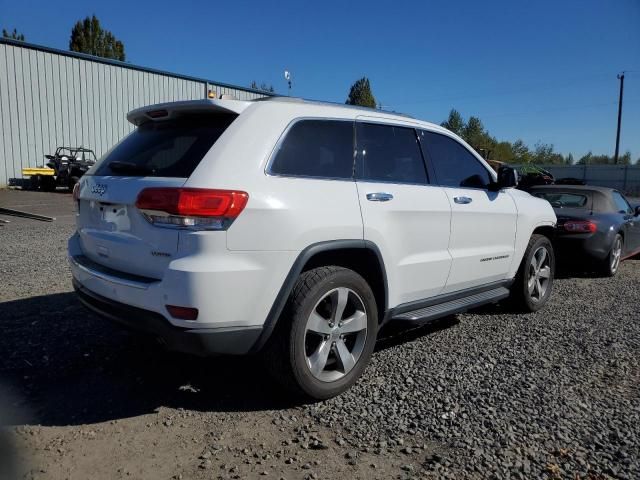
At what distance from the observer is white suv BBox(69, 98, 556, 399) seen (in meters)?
2.65

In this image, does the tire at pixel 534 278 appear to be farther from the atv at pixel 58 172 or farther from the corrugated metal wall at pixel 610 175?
the corrugated metal wall at pixel 610 175

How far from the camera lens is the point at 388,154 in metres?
3.74

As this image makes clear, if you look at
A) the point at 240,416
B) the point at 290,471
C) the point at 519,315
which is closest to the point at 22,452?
the point at 240,416

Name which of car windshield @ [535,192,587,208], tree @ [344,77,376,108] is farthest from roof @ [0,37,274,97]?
tree @ [344,77,376,108]

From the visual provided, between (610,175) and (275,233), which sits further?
(610,175)

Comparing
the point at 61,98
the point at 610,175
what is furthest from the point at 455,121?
the point at 61,98

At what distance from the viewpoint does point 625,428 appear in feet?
9.47

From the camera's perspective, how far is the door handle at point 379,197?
3.34m

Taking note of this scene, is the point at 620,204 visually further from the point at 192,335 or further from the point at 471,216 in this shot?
the point at 192,335

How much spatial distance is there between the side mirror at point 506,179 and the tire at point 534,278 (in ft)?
2.93

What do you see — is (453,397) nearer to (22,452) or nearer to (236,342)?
(236,342)

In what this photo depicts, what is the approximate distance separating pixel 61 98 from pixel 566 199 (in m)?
21.5

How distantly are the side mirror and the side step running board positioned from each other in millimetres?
962

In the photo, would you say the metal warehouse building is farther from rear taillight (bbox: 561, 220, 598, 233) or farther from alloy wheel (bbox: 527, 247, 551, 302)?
alloy wheel (bbox: 527, 247, 551, 302)
